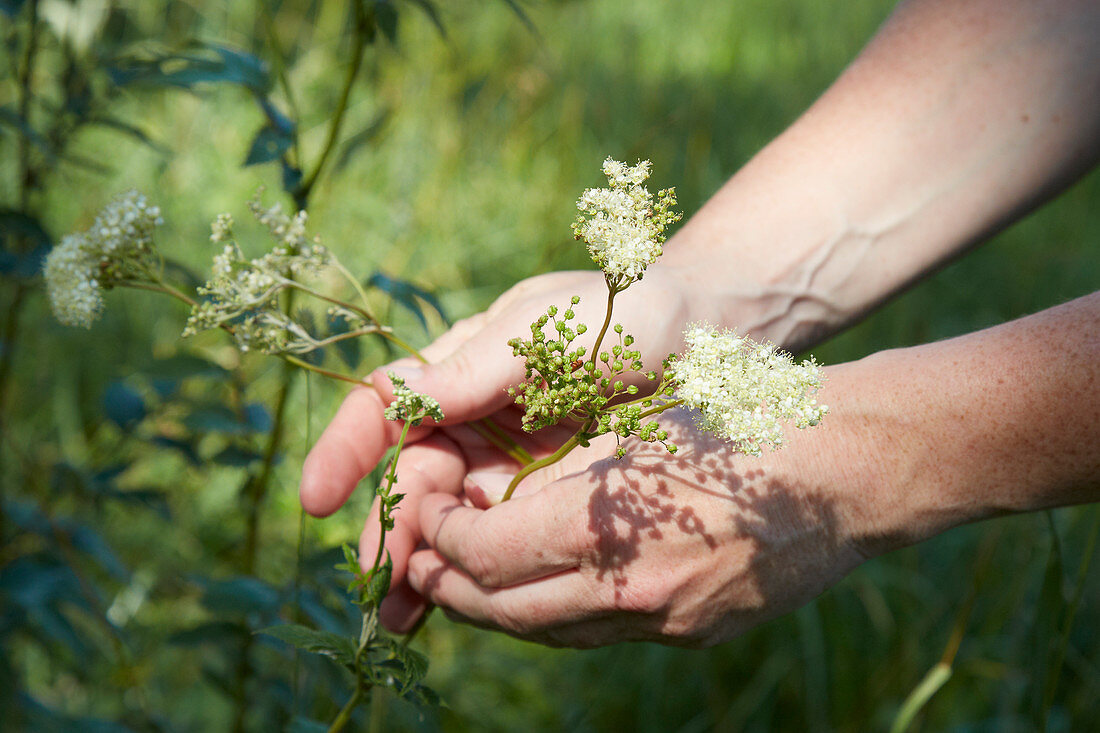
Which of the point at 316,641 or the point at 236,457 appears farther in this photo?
the point at 236,457

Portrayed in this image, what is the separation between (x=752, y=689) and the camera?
210cm

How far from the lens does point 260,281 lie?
98 cm

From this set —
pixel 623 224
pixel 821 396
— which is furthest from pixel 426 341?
pixel 623 224

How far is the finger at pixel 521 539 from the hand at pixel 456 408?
119 millimetres

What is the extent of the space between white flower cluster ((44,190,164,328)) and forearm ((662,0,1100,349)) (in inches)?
33.1

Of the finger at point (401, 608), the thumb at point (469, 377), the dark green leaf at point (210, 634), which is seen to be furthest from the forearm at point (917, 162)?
the dark green leaf at point (210, 634)

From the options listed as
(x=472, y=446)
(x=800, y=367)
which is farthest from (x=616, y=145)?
(x=800, y=367)

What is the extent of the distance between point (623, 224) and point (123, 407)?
1079 mm

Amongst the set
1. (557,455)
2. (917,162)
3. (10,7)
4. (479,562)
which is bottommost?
(479,562)

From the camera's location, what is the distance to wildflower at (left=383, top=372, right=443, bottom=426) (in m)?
0.89

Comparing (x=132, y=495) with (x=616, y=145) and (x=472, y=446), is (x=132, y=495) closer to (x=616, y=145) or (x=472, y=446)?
(x=472, y=446)

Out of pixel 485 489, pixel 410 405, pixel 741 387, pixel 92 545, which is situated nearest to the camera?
pixel 741 387

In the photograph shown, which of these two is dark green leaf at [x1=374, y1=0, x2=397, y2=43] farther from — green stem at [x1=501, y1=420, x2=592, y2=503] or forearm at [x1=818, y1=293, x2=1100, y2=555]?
forearm at [x1=818, y1=293, x2=1100, y2=555]

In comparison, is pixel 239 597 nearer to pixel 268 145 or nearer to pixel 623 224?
pixel 268 145
